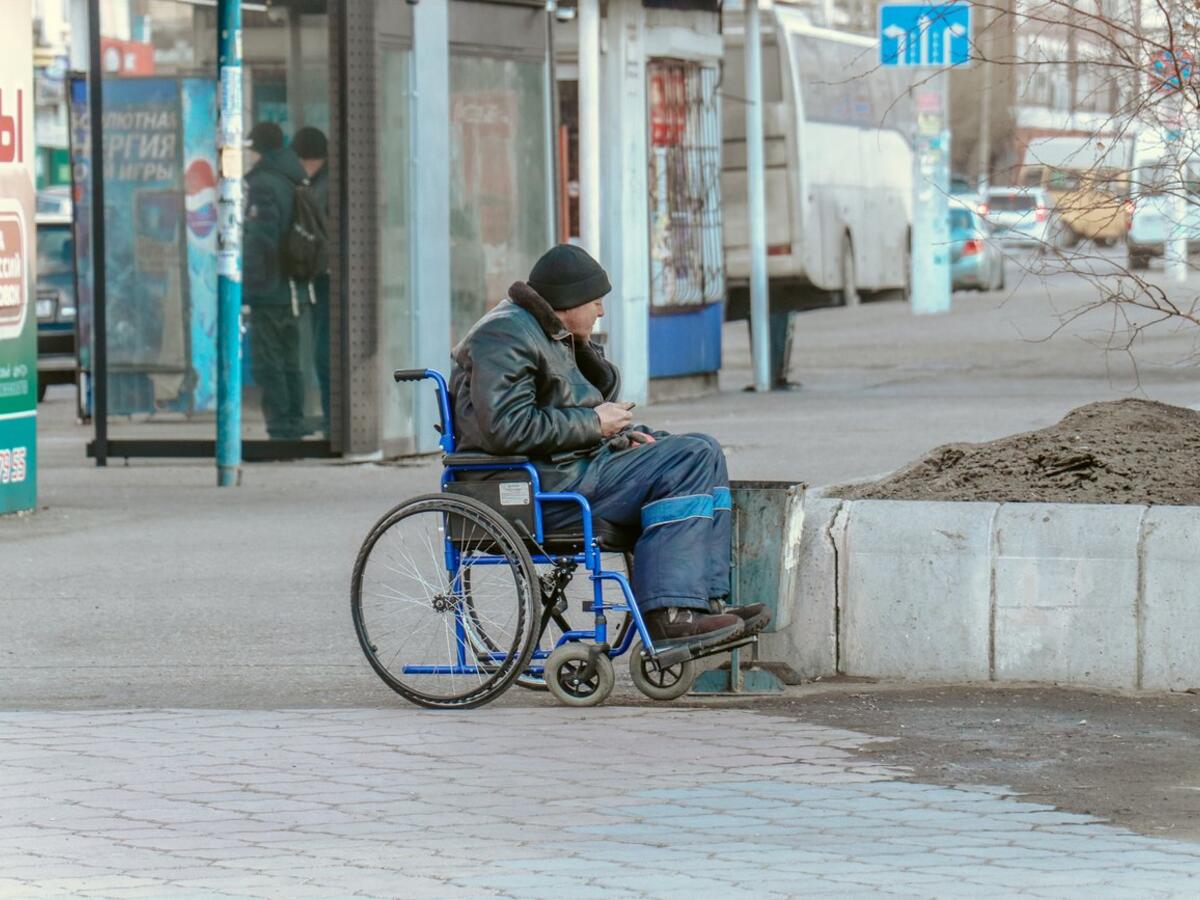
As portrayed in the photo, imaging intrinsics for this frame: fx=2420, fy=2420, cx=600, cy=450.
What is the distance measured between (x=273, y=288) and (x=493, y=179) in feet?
6.55

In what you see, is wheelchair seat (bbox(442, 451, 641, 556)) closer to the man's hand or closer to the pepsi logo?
the man's hand

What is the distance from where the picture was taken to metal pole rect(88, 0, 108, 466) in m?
14.1

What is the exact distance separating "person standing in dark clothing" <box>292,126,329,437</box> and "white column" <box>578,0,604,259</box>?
11.7ft

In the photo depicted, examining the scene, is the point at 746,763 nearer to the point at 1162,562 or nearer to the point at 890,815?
the point at 890,815

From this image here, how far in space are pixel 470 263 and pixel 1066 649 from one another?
896 centimetres

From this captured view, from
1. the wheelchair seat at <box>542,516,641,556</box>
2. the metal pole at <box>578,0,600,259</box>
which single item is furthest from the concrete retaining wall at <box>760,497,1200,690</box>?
the metal pole at <box>578,0,600,259</box>

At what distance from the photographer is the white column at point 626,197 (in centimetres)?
1770

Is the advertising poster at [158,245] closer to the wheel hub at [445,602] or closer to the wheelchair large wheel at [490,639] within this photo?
the wheelchair large wheel at [490,639]

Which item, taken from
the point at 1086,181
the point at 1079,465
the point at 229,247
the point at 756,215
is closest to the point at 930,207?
the point at 756,215

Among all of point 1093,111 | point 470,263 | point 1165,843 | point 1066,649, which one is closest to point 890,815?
point 1165,843

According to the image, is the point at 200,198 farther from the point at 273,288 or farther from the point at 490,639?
the point at 490,639

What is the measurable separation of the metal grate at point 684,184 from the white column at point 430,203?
11.7 feet

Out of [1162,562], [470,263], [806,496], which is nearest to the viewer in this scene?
[1162,562]

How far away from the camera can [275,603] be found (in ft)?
29.2
